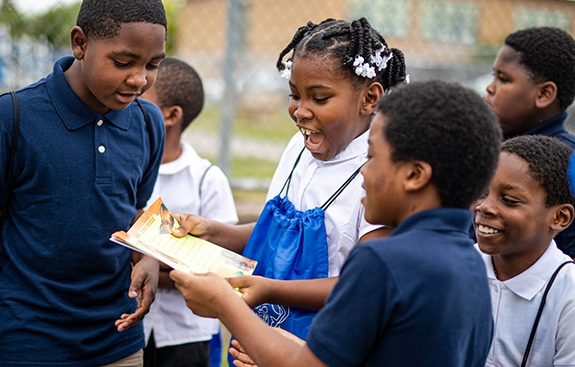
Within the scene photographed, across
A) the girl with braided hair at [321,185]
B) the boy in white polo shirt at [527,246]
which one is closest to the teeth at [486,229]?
the boy in white polo shirt at [527,246]

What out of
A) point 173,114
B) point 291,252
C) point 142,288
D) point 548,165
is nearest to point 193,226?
point 142,288

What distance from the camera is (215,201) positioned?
2.83 m

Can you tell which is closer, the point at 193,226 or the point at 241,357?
the point at 241,357

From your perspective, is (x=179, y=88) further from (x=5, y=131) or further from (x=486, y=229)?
(x=486, y=229)

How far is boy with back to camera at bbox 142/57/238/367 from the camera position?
8.86 ft

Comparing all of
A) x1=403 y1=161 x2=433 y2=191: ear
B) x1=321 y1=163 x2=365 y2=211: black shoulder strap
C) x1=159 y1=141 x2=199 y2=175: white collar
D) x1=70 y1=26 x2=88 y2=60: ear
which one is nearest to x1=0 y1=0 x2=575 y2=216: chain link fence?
x1=159 y1=141 x2=199 y2=175: white collar

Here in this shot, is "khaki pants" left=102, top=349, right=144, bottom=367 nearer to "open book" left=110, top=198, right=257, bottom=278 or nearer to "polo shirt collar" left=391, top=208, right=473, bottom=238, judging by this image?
"open book" left=110, top=198, right=257, bottom=278

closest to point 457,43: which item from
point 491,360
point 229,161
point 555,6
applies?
point 555,6

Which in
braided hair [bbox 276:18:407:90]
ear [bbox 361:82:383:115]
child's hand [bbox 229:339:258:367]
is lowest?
child's hand [bbox 229:339:258:367]

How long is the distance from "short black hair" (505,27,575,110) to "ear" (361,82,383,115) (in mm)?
1292

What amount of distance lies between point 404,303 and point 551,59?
214 centimetres

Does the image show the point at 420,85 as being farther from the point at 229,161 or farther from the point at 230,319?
the point at 229,161

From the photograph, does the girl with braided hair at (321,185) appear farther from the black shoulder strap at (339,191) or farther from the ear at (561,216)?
the ear at (561,216)

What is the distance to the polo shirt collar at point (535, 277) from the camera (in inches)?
75.6
